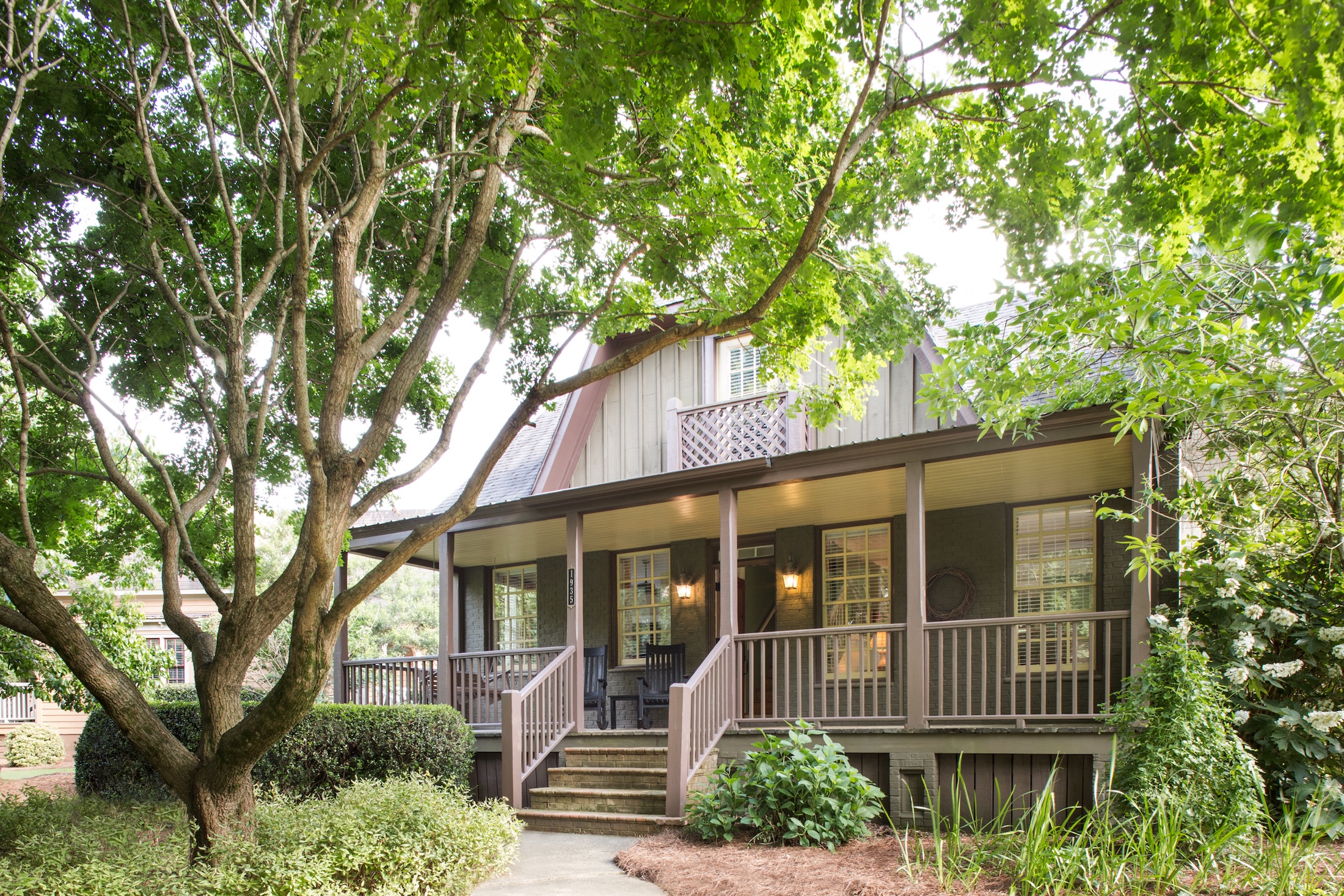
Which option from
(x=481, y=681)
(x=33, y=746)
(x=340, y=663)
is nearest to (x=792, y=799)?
(x=481, y=681)

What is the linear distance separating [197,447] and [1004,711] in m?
Result: 9.00

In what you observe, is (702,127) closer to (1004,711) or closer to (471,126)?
(471,126)

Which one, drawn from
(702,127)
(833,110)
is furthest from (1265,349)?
(702,127)

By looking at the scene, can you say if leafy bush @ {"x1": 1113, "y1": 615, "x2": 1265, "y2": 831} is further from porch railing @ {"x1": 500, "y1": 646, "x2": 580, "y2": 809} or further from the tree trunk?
the tree trunk

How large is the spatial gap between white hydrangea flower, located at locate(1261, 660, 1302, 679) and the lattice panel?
4555mm

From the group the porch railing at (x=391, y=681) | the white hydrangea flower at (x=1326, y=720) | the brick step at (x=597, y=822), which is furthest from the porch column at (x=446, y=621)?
the white hydrangea flower at (x=1326, y=720)

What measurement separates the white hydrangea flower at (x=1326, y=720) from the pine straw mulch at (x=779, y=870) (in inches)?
110

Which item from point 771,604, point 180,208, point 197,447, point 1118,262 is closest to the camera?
point 1118,262

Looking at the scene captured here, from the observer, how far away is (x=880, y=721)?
339 inches

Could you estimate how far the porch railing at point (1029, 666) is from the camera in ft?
25.0

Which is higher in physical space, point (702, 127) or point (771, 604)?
point (702, 127)

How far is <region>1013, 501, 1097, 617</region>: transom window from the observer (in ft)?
31.8

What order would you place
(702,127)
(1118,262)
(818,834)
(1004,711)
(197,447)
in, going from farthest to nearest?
(197,447) → (1004,711) → (1118,262) → (818,834) → (702,127)

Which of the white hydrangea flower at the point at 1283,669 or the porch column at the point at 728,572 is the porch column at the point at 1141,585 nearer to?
the white hydrangea flower at the point at 1283,669
